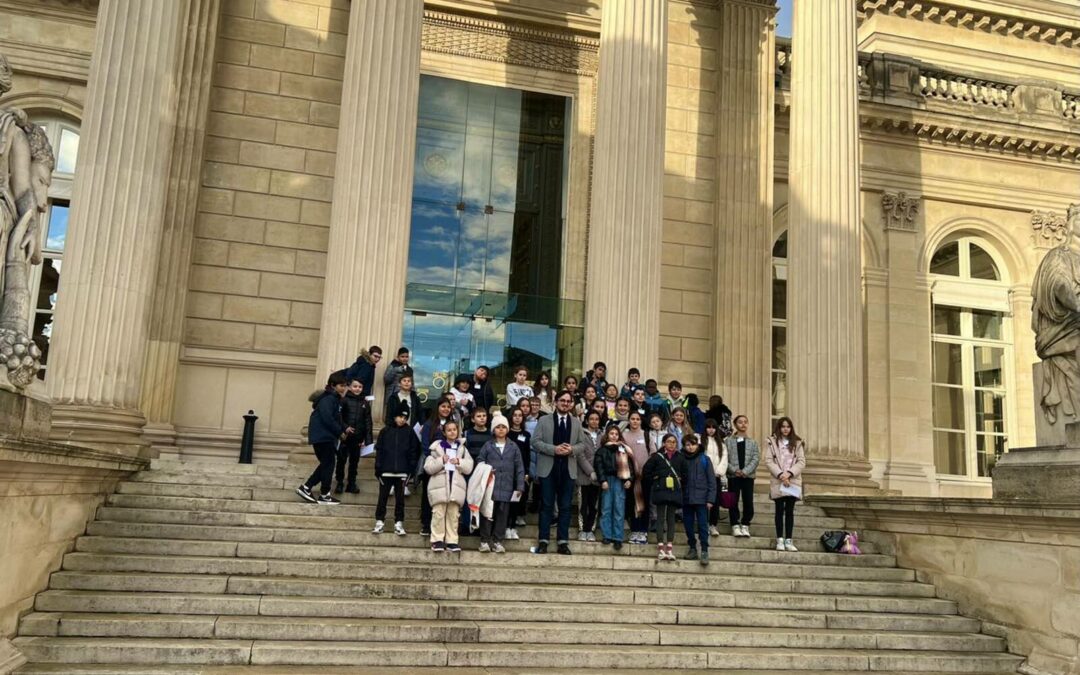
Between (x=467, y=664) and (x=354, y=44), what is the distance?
962 centimetres

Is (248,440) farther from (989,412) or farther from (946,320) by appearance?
(989,412)

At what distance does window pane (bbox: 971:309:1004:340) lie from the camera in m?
22.0

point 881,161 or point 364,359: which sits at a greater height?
point 881,161

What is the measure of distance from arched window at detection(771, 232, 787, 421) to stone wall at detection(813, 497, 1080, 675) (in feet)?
29.0

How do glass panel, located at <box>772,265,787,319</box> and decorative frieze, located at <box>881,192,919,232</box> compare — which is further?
decorative frieze, located at <box>881,192,919,232</box>

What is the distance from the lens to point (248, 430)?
14930 millimetres

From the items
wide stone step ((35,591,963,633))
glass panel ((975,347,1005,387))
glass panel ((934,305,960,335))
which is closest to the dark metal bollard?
wide stone step ((35,591,963,633))

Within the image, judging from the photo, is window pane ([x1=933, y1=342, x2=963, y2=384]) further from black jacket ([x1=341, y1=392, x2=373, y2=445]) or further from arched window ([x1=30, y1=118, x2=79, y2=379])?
arched window ([x1=30, y1=118, x2=79, y2=379])

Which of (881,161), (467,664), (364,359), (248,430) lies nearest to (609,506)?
(467,664)

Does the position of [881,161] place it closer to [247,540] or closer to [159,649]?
[247,540]

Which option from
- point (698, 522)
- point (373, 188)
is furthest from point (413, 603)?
point (373, 188)

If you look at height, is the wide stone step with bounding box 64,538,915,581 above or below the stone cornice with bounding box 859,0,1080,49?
below

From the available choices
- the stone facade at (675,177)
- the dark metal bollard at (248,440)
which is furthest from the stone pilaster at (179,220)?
the dark metal bollard at (248,440)

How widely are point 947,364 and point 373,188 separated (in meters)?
15.4
